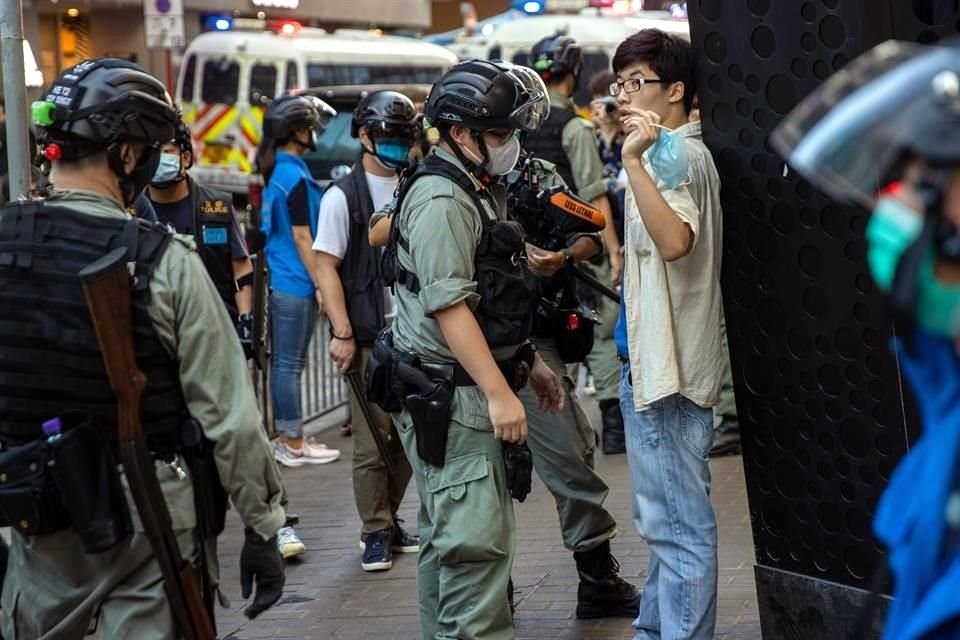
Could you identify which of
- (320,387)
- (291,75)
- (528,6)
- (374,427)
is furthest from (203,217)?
(528,6)

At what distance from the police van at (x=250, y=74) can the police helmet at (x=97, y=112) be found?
58.8ft

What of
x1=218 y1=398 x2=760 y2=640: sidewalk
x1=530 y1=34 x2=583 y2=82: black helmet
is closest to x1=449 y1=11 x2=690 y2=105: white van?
x1=530 y1=34 x2=583 y2=82: black helmet

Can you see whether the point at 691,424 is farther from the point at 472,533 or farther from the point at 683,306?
the point at 472,533

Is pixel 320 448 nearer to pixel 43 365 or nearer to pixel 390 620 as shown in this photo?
pixel 390 620

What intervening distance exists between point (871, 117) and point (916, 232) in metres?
0.17

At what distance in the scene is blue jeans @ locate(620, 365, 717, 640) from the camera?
4.50 metres

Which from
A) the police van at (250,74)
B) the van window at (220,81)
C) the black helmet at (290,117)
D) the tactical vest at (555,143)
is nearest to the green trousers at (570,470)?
the black helmet at (290,117)

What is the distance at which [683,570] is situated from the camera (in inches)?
178

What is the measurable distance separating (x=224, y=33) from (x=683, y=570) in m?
19.7

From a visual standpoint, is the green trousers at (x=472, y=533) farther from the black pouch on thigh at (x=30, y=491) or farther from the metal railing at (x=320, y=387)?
the metal railing at (x=320, y=387)

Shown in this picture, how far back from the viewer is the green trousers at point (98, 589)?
3.60 m

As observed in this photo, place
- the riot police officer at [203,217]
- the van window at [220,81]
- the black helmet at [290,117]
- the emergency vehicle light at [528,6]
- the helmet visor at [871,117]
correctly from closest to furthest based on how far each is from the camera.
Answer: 1. the helmet visor at [871,117]
2. the riot police officer at [203,217]
3. the black helmet at [290,117]
4. the van window at [220,81]
5. the emergency vehicle light at [528,6]

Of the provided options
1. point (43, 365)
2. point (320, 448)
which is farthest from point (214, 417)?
point (320, 448)

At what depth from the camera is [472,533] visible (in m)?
4.40
